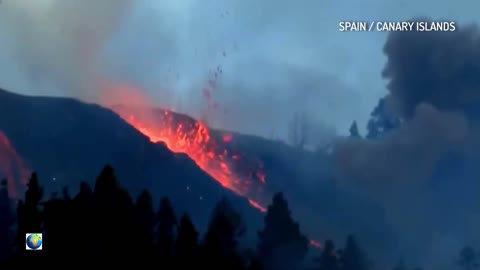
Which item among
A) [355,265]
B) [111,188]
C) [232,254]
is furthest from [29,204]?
[355,265]

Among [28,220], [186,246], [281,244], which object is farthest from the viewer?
[281,244]

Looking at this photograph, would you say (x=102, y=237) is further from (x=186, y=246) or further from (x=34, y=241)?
(x=186, y=246)

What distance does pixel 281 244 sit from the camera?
13200 centimetres

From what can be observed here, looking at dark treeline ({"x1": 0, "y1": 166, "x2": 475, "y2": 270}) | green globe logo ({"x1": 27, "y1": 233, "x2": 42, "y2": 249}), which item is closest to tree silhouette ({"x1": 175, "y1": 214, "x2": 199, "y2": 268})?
dark treeline ({"x1": 0, "y1": 166, "x2": 475, "y2": 270})

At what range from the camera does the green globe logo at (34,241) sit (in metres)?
72.4

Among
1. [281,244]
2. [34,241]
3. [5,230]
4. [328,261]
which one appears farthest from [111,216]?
[328,261]

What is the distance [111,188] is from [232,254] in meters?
15.6

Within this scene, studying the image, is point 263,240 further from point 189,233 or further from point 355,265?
point 189,233

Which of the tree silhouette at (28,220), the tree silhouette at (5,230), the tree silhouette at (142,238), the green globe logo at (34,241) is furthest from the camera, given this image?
the tree silhouette at (5,230)

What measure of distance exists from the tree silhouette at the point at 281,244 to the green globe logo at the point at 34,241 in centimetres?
5775

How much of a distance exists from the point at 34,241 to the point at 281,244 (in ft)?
212

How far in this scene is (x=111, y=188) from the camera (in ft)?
270

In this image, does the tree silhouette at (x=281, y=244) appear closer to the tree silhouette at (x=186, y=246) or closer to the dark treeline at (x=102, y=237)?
the dark treeline at (x=102, y=237)

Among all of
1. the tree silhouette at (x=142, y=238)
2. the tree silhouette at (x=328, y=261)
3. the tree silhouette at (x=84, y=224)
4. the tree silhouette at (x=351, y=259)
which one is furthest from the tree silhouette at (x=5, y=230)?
the tree silhouette at (x=351, y=259)
